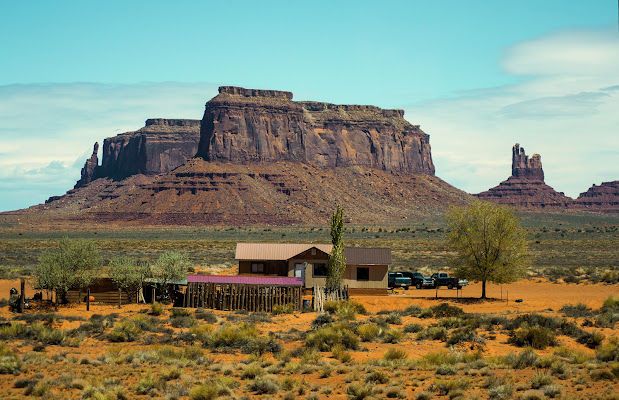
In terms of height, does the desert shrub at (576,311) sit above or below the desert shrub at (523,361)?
above

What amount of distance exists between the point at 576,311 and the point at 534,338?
7.60 metres

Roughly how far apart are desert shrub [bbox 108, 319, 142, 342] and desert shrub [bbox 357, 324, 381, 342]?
7.48m

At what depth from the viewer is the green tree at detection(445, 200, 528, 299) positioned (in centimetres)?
3953

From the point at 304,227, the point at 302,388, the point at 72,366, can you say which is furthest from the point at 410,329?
the point at 304,227

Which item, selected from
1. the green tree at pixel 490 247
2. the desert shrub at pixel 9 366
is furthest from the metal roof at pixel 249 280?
the desert shrub at pixel 9 366

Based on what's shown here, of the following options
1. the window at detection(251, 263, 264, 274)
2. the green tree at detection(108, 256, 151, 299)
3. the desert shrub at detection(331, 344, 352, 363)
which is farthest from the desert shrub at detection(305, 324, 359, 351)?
the window at detection(251, 263, 264, 274)

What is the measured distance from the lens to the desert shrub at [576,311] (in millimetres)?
29684

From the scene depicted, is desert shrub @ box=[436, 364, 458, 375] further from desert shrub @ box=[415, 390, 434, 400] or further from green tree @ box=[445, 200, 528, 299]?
green tree @ box=[445, 200, 528, 299]

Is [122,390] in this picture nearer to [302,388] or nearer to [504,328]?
[302,388]

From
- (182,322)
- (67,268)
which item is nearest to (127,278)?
(67,268)

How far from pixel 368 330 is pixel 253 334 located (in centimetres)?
391

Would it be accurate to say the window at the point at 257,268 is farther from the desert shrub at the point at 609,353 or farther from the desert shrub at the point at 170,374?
the desert shrub at the point at 609,353

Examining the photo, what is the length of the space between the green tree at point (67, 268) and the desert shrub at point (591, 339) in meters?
20.8

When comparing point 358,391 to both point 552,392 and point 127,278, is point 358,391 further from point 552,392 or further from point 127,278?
point 127,278
